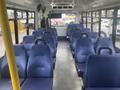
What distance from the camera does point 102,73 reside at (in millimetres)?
3145

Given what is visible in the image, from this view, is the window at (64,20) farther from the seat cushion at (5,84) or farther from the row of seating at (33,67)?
the seat cushion at (5,84)

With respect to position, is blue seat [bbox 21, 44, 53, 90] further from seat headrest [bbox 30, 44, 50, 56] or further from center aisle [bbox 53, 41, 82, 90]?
center aisle [bbox 53, 41, 82, 90]

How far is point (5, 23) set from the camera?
0.61m

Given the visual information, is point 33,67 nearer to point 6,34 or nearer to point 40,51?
point 40,51

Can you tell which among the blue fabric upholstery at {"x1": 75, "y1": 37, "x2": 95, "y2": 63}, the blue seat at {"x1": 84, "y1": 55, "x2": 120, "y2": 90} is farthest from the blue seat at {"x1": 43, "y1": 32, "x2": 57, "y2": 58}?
the blue seat at {"x1": 84, "y1": 55, "x2": 120, "y2": 90}

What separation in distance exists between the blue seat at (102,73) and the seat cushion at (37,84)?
0.65m

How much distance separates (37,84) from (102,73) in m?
1.09

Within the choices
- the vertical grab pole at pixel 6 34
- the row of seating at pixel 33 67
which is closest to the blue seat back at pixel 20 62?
the row of seating at pixel 33 67

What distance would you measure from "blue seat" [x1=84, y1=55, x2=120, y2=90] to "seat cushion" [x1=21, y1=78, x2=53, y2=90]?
65 cm

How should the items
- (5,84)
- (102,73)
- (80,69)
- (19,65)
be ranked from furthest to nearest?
(80,69) → (19,65) → (5,84) → (102,73)

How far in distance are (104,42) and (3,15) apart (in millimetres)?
4990

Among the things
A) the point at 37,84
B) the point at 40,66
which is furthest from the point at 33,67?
the point at 37,84

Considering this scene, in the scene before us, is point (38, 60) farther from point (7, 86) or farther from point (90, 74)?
point (90, 74)

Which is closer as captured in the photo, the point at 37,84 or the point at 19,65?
the point at 37,84
